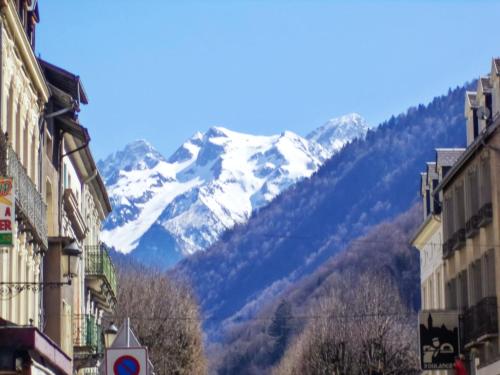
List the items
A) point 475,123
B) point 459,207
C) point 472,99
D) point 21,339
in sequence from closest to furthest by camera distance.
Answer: point 21,339, point 475,123, point 472,99, point 459,207

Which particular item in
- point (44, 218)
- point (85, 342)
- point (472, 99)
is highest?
point (472, 99)

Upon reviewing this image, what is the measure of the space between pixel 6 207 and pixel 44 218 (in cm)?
1287

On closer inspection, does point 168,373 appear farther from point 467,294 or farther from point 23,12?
point 23,12

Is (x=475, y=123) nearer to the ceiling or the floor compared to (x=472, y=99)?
nearer to the floor

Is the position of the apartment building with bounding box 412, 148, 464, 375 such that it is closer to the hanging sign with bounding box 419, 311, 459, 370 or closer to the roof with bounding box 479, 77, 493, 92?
the hanging sign with bounding box 419, 311, 459, 370

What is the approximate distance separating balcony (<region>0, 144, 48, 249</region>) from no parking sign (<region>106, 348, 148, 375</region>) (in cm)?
1053

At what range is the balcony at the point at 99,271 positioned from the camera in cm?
6022

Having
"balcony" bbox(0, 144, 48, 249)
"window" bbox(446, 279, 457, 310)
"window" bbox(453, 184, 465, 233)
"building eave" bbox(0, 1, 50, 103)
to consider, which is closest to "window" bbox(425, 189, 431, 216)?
"window" bbox(446, 279, 457, 310)

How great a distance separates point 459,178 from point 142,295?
4806 cm

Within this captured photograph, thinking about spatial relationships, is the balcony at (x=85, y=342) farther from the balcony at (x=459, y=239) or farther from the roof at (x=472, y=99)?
the roof at (x=472, y=99)

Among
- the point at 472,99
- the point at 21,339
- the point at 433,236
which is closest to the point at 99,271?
the point at 472,99

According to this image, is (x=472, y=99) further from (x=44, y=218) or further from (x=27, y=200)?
(x=27, y=200)

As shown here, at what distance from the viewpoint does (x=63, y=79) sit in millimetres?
48625

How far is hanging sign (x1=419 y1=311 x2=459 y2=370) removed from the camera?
200 ft
